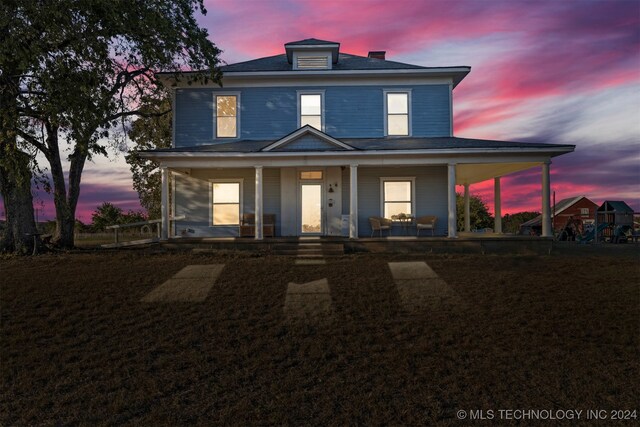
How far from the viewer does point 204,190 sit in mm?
17234

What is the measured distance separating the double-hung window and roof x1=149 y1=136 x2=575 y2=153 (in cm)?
43

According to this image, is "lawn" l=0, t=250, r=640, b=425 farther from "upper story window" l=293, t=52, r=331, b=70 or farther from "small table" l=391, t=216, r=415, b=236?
"upper story window" l=293, t=52, r=331, b=70

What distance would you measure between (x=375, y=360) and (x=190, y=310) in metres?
3.74

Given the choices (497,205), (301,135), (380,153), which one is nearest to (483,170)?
(497,205)

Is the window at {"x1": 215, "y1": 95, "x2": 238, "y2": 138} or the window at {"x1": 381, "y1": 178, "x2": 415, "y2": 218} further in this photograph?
the window at {"x1": 215, "y1": 95, "x2": 238, "y2": 138}

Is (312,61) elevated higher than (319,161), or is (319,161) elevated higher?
(312,61)

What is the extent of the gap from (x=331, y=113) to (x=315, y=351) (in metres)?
12.2

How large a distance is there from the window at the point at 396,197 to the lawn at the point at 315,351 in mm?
6600

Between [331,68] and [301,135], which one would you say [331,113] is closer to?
[331,68]

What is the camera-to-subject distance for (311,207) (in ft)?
55.7

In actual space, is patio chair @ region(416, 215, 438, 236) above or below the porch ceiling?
below

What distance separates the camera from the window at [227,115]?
57.1 feet

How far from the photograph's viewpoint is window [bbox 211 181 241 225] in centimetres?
1712

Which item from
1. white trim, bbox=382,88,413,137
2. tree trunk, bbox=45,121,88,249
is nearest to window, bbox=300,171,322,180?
white trim, bbox=382,88,413,137
